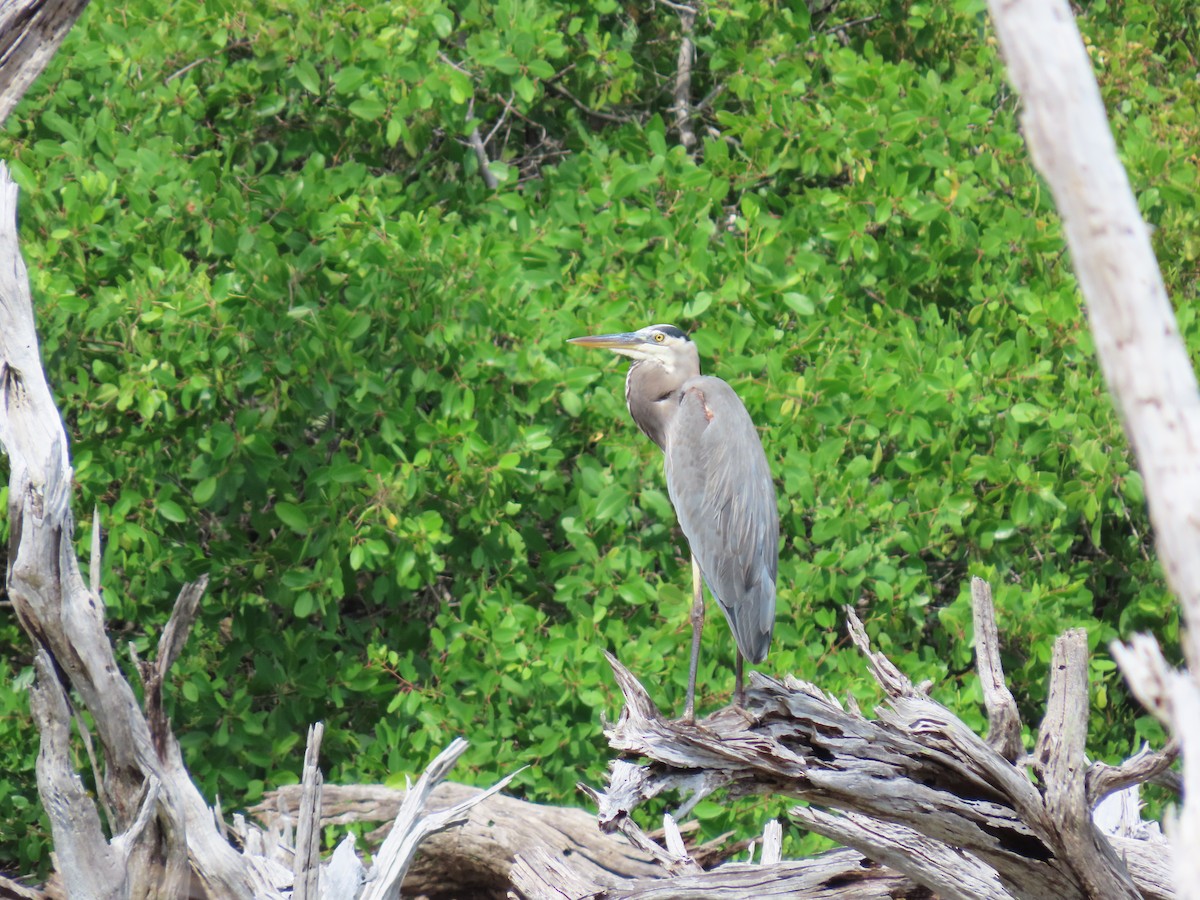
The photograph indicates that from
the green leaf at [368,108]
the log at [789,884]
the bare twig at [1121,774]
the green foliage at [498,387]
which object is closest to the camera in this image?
the bare twig at [1121,774]

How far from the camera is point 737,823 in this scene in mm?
4781

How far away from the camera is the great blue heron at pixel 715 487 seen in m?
4.16

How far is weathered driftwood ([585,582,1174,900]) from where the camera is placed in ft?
8.48

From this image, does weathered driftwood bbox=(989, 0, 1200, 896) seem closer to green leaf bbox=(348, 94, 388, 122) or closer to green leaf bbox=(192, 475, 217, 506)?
green leaf bbox=(192, 475, 217, 506)

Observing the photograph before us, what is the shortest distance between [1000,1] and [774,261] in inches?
157

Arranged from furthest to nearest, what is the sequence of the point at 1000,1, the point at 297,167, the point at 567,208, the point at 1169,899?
1. the point at 297,167
2. the point at 567,208
3. the point at 1169,899
4. the point at 1000,1

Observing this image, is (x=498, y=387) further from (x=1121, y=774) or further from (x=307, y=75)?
(x=1121, y=774)

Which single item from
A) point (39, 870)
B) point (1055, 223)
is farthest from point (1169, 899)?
point (39, 870)

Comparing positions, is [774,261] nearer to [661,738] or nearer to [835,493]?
[835,493]

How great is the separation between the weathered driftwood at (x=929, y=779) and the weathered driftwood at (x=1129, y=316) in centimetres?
135

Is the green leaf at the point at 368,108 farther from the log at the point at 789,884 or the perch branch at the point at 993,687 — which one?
the perch branch at the point at 993,687

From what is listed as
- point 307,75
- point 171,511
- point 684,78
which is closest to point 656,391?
point 171,511

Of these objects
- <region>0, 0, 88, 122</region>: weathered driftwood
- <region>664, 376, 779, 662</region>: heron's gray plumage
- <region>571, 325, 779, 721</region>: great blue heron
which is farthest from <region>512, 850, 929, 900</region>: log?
<region>0, 0, 88, 122</region>: weathered driftwood

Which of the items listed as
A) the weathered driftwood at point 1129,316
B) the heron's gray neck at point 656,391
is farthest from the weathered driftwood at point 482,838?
the weathered driftwood at point 1129,316
